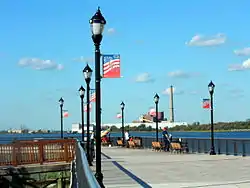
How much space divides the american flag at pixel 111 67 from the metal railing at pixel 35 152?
13249 mm

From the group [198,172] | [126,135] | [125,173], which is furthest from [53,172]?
[126,135]

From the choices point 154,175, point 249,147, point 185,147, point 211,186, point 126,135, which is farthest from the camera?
point 126,135

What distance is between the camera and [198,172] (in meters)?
21.4

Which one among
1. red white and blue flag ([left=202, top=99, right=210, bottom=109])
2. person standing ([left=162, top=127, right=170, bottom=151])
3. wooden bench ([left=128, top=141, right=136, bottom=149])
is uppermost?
red white and blue flag ([left=202, top=99, right=210, bottom=109])

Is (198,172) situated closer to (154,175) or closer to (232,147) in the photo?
(154,175)

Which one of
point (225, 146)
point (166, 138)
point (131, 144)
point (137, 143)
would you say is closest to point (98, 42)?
point (225, 146)

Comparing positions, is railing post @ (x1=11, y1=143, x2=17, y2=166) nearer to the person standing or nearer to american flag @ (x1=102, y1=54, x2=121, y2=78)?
american flag @ (x1=102, y1=54, x2=121, y2=78)

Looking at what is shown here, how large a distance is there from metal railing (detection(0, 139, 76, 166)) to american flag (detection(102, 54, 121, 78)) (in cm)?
1325

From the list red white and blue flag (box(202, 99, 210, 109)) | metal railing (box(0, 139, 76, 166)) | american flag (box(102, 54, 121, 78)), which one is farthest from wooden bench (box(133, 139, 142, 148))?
american flag (box(102, 54, 121, 78))

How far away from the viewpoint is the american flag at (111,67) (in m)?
17.2

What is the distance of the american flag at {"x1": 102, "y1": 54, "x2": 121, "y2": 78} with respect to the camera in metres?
17.2

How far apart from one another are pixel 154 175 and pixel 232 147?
57.2 ft

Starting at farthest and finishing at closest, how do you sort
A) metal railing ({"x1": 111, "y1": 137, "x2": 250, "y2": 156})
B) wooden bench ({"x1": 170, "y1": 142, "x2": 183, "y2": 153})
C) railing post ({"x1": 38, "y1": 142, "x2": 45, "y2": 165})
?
1. wooden bench ({"x1": 170, "y1": 142, "x2": 183, "y2": 153})
2. metal railing ({"x1": 111, "y1": 137, "x2": 250, "y2": 156})
3. railing post ({"x1": 38, "y1": 142, "x2": 45, "y2": 165})

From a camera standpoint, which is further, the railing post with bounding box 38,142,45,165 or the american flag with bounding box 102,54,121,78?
the railing post with bounding box 38,142,45,165
